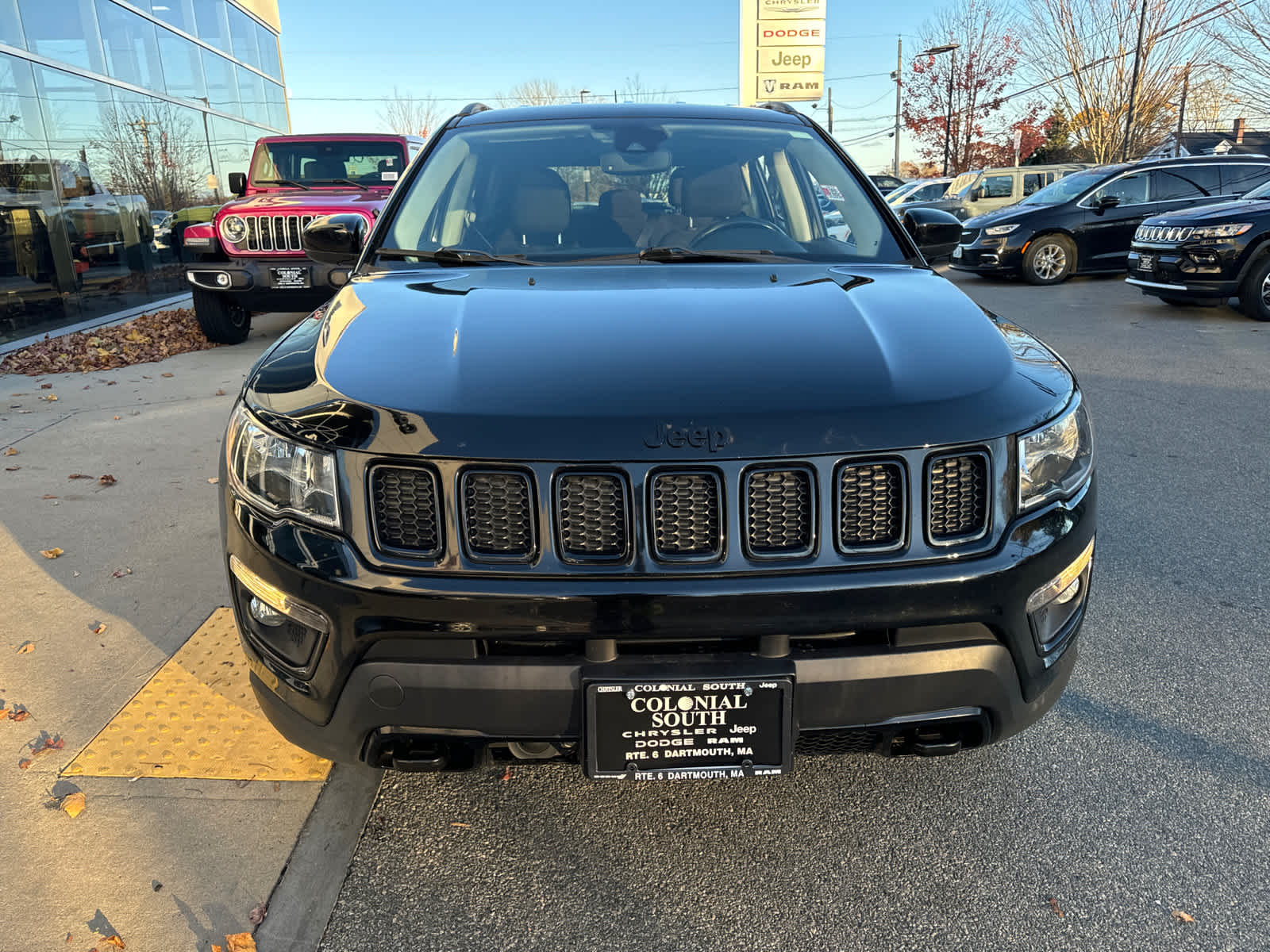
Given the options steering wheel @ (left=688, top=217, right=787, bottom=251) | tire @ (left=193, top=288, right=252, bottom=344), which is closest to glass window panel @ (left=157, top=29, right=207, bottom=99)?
tire @ (left=193, top=288, right=252, bottom=344)

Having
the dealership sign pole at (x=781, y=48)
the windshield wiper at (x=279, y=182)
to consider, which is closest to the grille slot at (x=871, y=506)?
the windshield wiper at (x=279, y=182)

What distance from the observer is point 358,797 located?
7.85 ft

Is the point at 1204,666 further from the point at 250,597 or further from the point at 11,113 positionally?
the point at 11,113

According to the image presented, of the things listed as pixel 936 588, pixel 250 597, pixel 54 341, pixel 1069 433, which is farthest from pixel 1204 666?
pixel 54 341

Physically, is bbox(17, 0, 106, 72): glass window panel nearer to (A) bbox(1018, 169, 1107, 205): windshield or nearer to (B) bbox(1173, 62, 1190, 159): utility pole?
(A) bbox(1018, 169, 1107, 205): windshield

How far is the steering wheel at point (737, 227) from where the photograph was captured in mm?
2896

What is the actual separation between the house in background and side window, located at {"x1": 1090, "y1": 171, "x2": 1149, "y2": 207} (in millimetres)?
11648

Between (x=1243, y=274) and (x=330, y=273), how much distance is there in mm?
9461

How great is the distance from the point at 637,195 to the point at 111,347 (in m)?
8.33

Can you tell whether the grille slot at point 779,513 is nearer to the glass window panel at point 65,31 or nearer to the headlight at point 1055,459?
the headlight at point 1055,459

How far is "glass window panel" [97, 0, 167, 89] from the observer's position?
12.6 m

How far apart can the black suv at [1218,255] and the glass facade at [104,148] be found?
39.2ft

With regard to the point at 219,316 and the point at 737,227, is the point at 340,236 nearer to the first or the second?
the point at 737,227

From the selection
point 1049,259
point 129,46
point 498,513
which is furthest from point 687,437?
point 129,46
